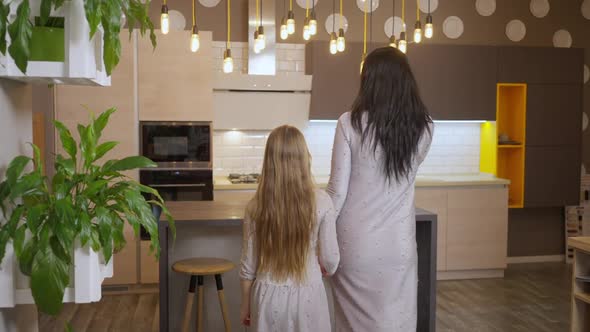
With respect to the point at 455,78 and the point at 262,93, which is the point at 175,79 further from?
the point at 455,78

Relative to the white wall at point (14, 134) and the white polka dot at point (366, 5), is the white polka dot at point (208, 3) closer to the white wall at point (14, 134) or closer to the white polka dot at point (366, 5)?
the white polka dot at point (366, 5)

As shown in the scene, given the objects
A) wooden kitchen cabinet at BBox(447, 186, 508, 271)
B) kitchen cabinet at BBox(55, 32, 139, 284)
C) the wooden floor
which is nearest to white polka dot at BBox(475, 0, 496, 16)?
wooden kitchen cabinet at BBox(447, 186, 508, 271)

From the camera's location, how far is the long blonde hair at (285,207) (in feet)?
7.86

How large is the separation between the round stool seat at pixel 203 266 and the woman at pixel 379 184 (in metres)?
1.00

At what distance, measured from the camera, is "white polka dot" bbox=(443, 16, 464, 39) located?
6531 millimetres

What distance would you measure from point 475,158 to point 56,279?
5.75 metres

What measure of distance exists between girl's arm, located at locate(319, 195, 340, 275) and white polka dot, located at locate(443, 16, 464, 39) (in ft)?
15.0

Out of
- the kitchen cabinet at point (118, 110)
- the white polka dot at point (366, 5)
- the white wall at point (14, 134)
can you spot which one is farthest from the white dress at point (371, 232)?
the white polka dot at point (366, 5)

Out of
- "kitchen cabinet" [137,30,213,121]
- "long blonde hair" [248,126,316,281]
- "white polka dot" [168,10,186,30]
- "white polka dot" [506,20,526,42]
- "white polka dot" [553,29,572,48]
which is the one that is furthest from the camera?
"white polka dot" [553,29,572,48]

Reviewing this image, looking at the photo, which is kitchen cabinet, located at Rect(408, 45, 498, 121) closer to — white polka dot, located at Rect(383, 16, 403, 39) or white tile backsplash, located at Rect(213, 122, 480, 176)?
white tile backsplash, located at Rect(213, 122, 480, 176)

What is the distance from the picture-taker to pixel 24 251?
1.55m

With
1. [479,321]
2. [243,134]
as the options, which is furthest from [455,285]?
[243,134]

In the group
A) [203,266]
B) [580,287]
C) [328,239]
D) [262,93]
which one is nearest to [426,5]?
[262,93]

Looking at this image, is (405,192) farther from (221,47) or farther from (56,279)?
(221,47)
